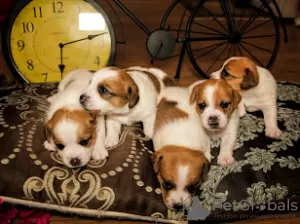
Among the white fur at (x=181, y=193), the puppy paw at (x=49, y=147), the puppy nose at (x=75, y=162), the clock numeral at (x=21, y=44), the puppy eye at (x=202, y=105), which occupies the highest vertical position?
the clock numeral at (x=21, y=44)

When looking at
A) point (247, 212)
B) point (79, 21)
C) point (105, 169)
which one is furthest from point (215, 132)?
point (79, 21)

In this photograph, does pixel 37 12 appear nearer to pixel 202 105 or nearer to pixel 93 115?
pixel 93 115

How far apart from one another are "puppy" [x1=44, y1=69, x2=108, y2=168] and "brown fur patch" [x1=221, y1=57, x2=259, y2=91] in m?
0.71

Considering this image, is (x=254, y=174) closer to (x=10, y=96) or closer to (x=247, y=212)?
(x=247, y=212)

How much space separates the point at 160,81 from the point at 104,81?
1.85ft

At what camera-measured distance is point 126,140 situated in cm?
190

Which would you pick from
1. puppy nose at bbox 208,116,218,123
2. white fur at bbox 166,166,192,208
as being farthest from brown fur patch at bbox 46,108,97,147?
puppy nose at bbox 208,116,218,123

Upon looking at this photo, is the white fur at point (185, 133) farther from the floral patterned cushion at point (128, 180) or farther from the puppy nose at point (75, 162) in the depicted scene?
the puppy nose at point (75, 162)

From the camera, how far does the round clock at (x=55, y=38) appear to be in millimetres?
2498

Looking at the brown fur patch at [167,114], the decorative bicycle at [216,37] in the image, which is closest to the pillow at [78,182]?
the brown fur patch at [167,114]

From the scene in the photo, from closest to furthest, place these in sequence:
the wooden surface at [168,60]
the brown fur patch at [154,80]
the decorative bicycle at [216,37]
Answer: the brown fur patch at [154,80], the decorative bicycle at [216,37], the wooden surface at [168,60]

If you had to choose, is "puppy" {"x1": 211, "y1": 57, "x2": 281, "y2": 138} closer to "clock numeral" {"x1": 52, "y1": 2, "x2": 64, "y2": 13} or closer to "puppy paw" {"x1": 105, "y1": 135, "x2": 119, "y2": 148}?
"puppy paw" {"x1": 105, "y1": 135, "x2": 119, "y2": 148}

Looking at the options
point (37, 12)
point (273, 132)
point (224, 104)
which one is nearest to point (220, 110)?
point (224, 104)

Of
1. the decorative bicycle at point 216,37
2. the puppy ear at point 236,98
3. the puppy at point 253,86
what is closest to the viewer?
the puppy ear at point 236,98
